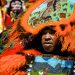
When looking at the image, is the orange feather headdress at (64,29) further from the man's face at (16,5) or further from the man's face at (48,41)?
the man's face at (16,5)

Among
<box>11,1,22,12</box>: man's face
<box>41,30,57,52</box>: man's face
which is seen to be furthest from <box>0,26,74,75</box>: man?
<box>11,1,22,12</box>: man's face

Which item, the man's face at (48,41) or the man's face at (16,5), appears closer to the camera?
the man's face at (48,41)

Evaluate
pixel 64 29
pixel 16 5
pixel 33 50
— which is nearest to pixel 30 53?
pixel 33 50

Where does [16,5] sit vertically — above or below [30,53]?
above

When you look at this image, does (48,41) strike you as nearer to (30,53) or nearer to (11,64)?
(30,53)

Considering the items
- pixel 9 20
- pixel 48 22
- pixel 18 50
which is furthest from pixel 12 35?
pixel 9 20

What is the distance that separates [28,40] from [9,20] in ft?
1.83

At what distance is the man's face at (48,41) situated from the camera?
6.79 ft

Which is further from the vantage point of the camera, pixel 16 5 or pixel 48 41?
pixel 16 5

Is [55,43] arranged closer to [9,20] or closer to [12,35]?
[12,35]

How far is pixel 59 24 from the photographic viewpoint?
208cm

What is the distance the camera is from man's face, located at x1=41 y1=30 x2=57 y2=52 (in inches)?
81.5

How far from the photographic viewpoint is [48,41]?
208 cm

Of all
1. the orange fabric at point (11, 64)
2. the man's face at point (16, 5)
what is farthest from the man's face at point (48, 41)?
the man's face at point (16, 5)
